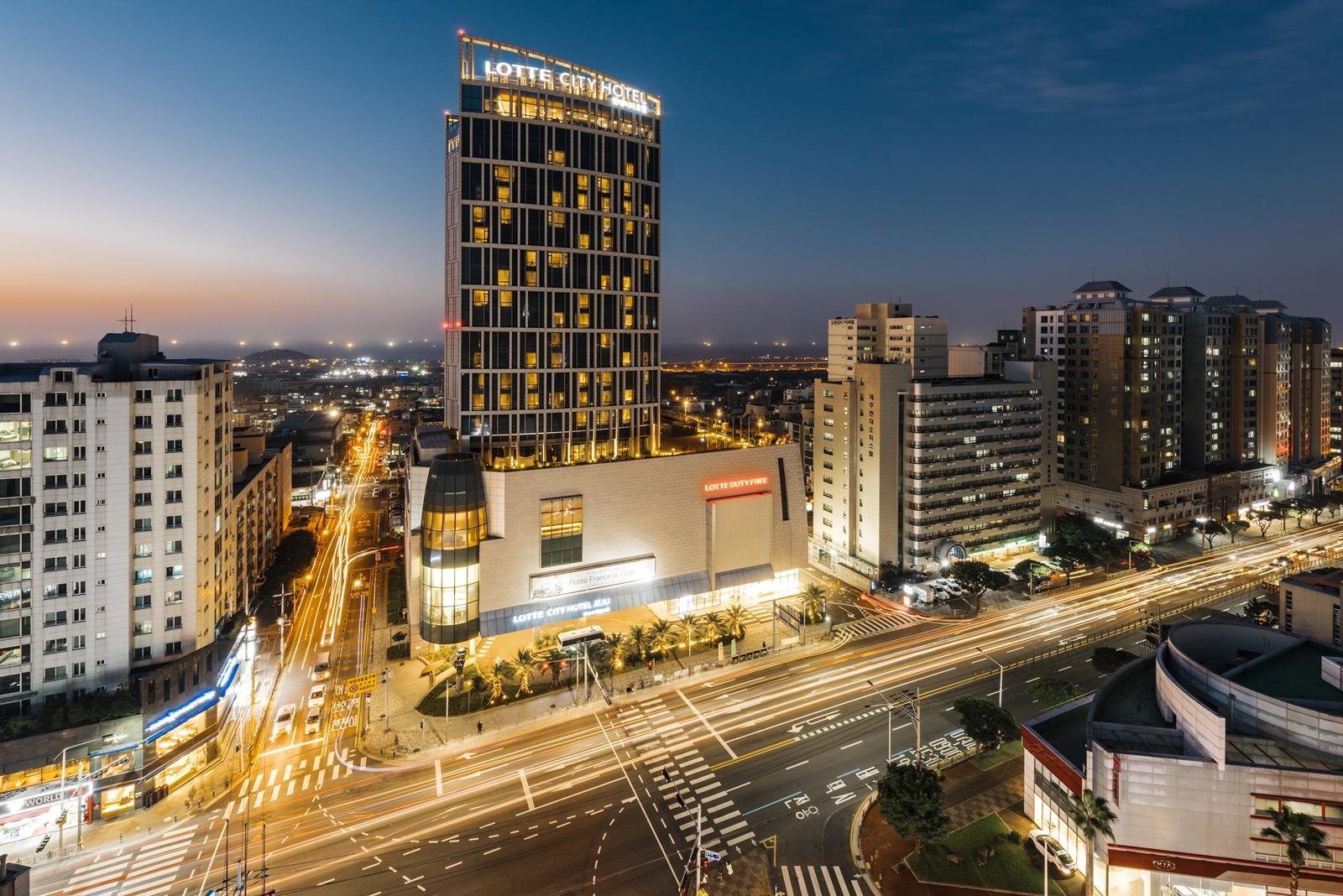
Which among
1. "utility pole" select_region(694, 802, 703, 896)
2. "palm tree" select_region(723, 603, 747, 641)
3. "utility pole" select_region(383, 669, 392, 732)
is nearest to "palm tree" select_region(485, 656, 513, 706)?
"utility pole" select_region(383, 669, 392, 732)

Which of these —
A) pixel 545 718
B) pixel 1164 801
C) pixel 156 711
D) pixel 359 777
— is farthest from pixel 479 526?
pixel 1164 801

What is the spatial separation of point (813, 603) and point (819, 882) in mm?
42187

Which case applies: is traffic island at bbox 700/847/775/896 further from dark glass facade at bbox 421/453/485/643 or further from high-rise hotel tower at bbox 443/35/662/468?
high-rise hotel tower at bbox 443/35/662/468

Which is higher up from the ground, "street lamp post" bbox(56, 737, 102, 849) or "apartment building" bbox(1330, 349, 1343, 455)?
"apartment building" bbox(1330, 349, 1343, 455)

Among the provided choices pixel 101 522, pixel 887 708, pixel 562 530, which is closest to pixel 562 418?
pixel 562 530

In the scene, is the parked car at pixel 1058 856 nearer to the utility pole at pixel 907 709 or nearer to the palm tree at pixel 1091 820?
the palm tree at pixel 1091 820

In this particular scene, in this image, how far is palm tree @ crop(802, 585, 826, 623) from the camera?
266ft

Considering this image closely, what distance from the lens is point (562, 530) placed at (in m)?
75.5

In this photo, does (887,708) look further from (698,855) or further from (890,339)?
(890,339)

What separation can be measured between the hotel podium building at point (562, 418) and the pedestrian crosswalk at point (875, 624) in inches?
445

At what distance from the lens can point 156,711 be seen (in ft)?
174

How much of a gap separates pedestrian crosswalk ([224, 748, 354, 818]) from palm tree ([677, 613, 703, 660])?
120 ft

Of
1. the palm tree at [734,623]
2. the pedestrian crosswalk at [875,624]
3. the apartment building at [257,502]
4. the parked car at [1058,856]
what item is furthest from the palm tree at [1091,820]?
the apartment building at [257,502]

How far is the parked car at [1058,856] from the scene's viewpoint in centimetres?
4153
